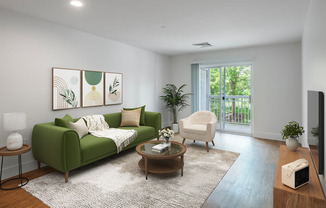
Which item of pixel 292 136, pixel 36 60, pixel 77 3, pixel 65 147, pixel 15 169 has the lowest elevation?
pixel 15 169

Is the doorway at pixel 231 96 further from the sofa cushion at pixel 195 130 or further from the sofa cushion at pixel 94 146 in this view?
the sofa cushion at pixel 94 146

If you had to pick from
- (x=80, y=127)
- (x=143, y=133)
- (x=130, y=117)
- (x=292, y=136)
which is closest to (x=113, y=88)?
(x=130, y=117)

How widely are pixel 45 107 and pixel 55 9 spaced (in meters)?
1.62

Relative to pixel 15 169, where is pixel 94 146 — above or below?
above

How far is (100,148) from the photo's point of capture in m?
3.17

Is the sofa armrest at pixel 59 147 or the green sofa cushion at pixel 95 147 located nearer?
the sofa armrest at pixel 59 147

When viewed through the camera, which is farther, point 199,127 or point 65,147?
point 199,127

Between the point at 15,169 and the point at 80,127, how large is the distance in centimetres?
111

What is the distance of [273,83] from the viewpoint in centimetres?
500

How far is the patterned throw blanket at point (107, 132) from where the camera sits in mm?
3502

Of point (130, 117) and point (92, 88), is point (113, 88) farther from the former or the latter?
point (130, 117)

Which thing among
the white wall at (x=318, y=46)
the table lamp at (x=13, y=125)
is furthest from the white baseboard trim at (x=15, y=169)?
the white wall at (x=318, y=46)

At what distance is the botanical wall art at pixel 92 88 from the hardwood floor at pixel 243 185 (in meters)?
1.49

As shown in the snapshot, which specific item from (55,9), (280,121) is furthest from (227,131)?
(55,9)
